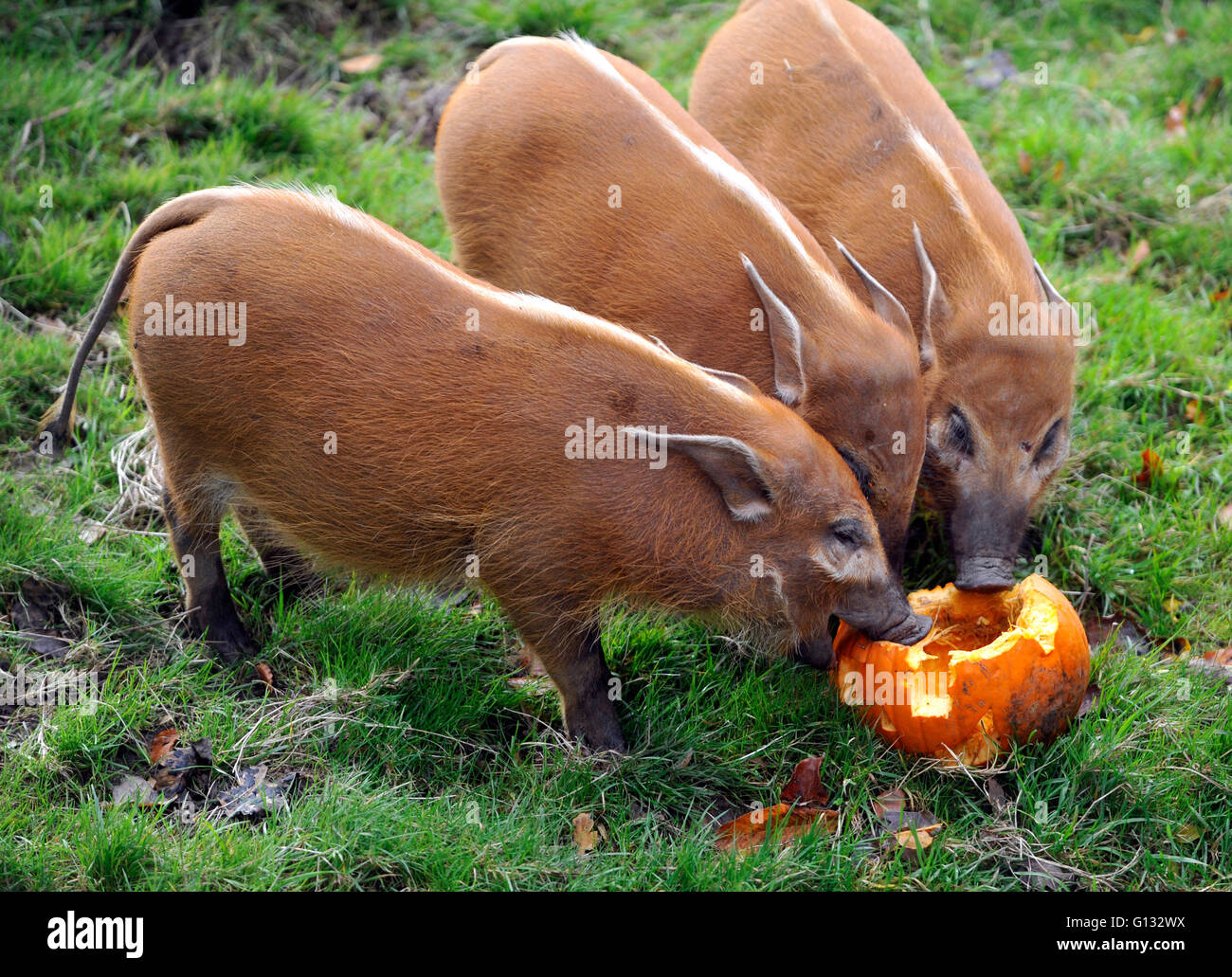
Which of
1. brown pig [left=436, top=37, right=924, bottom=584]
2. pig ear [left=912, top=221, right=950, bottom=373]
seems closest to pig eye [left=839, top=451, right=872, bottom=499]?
brown pig [left=436, top=37, right=924, bottom=584]

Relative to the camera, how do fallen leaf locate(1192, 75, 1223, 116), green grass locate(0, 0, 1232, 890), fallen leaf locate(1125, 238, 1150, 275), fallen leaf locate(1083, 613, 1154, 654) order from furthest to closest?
fallen leaf locate(1192, 75, 1223, 116)
fallen leaf locate(1125, 238, 1150, 275)
fallen leaf locate(1083, 613, 1154, 654)
green grass locate(0, 0, 1232, 890)

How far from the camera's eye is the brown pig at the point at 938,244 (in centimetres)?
528

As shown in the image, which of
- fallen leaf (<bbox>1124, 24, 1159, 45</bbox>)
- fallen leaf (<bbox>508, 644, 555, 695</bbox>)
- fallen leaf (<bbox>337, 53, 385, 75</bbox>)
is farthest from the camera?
fallen leaf (<bbox>1124, 24, 1159, 45</bbox>)

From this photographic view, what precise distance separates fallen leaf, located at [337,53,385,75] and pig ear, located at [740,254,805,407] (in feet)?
14.0

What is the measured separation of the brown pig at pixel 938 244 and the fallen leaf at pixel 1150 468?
2.46ft

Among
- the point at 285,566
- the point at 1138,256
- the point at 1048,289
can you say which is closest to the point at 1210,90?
the point at 1138,256

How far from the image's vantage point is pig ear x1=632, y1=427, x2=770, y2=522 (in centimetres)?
428

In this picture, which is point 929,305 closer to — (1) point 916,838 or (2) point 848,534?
(2) point 848,534

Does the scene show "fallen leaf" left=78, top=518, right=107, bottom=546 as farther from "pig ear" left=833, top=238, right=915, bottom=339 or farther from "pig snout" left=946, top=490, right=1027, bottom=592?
"pig snout" left=946, top=490, right=1027, bottom=592
